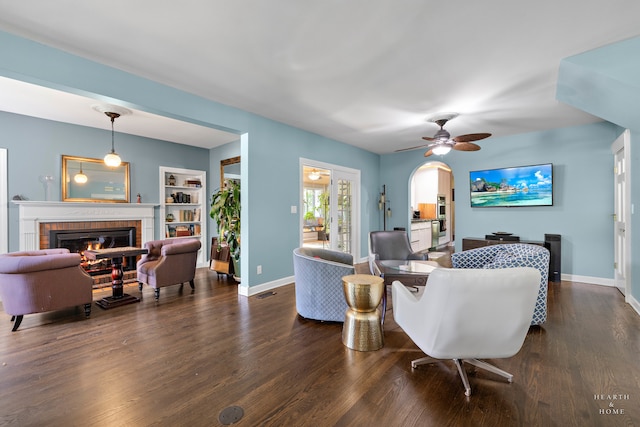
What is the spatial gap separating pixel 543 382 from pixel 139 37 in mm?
4060

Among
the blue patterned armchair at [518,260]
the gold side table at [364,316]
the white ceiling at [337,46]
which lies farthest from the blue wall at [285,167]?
the gold side table at [364,316]

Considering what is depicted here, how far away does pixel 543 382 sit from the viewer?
2.03 meters

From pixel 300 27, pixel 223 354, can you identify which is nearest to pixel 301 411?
pixel 223 354

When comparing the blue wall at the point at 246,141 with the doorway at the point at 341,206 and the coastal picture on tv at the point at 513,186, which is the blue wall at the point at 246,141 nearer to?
the doorway at the point at 341,206

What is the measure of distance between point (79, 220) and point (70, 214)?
0.15 metres

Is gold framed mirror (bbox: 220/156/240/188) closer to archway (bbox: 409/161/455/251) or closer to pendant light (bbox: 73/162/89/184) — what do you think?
pendant light (bbox: 73/162/89/184)

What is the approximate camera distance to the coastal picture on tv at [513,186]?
16.4ft

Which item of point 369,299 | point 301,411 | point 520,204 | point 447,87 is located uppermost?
point 447,87

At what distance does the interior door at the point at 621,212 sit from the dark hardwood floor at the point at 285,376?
109cm

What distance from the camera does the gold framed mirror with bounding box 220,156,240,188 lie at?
19.9ft

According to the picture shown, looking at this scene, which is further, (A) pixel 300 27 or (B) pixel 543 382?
(A) pixel 300 27

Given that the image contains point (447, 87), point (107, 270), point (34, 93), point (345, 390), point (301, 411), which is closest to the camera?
point (301, 411)

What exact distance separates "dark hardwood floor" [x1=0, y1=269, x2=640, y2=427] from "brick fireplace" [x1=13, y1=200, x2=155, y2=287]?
1.59 meters

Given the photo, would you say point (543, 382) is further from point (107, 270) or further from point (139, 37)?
point (107, 270)
